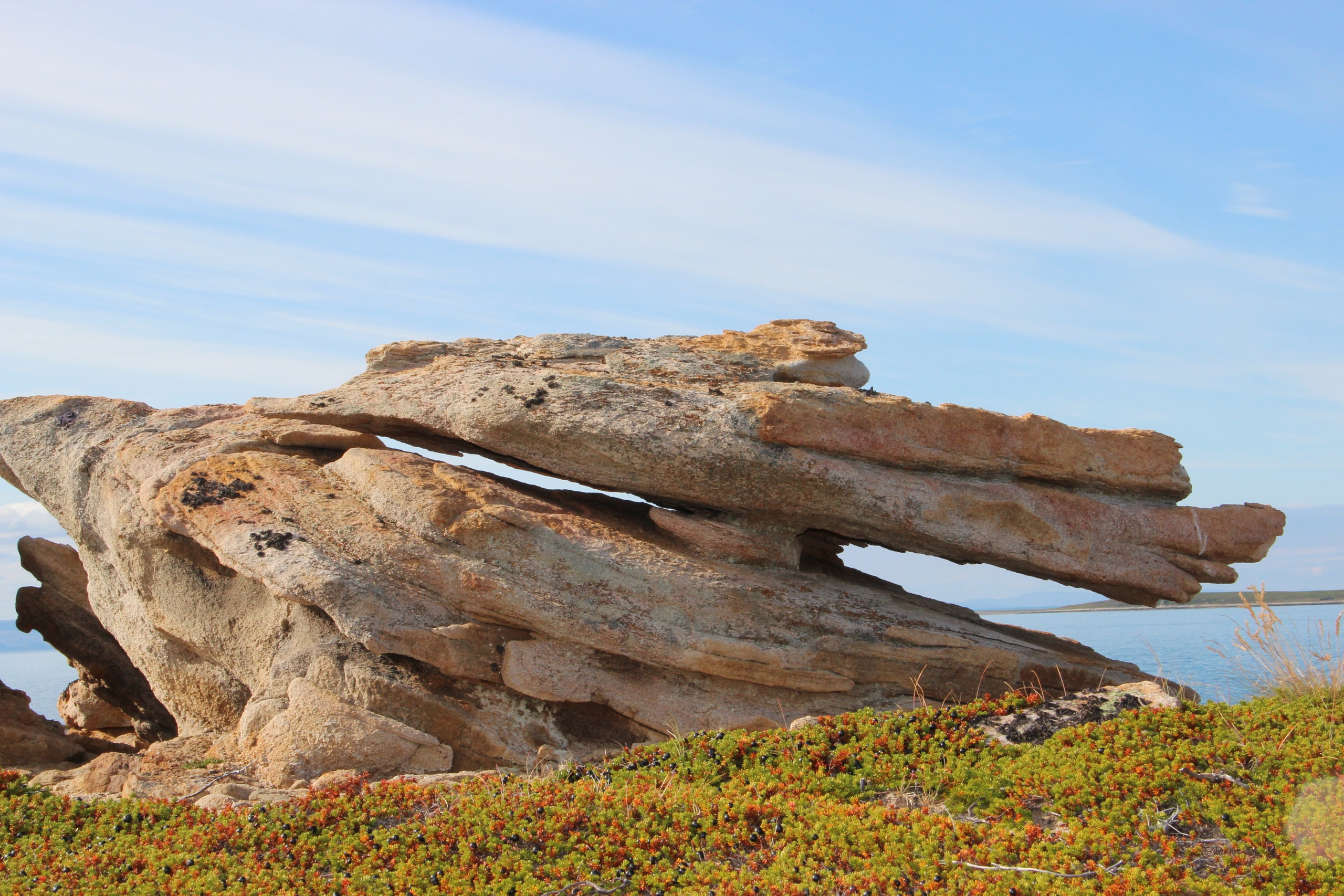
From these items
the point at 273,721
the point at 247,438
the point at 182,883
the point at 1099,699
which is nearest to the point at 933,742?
the point at 1099,699

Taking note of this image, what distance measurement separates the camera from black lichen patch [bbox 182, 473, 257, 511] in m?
17.1

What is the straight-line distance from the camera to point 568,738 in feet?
50.8

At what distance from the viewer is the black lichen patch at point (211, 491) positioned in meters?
17.1

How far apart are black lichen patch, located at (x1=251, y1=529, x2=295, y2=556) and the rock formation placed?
0.05m

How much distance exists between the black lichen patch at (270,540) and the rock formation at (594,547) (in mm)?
52

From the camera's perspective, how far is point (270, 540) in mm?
16109

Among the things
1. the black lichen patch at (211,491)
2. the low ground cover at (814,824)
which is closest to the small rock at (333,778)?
the low ground cover at (814,824)

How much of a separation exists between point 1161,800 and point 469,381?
1292cm

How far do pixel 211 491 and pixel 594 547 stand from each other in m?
7.01

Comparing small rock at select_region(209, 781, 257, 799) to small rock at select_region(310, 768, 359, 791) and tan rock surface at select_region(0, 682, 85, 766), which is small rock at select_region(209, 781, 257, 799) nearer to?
small rock at select_region(310, 768, 359, 791)

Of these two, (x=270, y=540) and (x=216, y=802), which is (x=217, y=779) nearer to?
(x=216, y=802)

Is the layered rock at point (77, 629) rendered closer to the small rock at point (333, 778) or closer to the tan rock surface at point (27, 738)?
the tan rock surface at point (27, 738)

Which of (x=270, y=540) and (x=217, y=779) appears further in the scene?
(x=270, y=540)

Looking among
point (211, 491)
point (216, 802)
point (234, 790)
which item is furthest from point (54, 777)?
point (211, 491)
